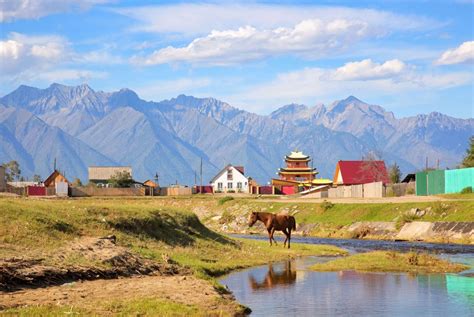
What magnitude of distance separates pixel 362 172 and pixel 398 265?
147 meters

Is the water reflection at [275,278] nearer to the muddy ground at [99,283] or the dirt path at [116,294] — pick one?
the muddy ground at [99,283]

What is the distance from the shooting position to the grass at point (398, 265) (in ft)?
132

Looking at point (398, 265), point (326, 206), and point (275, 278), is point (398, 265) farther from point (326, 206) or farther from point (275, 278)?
point (326, 206)

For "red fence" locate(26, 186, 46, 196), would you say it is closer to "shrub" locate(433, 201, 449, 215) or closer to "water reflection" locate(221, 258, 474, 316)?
"shrub" locate(433, 201, 449, 215)

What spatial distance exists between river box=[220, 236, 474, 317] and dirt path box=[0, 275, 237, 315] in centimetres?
167

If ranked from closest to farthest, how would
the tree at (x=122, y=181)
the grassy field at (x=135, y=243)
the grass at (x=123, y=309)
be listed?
the grass at (x=123, y=309) → the grassy field at (x=135, y=243) → the tree at (x=122, y=181)

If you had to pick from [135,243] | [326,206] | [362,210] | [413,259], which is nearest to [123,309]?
[135,243]

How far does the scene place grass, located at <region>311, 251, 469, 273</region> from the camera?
132 ft

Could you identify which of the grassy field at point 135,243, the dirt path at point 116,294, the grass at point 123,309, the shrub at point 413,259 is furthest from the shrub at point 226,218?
the grass at point 123,309

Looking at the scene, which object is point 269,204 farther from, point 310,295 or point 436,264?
point 310,295

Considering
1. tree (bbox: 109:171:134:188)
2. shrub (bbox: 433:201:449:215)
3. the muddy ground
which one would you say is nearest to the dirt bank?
the muddy ground

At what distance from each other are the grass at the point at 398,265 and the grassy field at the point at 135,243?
493cm

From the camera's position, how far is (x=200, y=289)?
94.9ft

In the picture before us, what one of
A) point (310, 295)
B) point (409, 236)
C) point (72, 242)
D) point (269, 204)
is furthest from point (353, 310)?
point (269, 204)
